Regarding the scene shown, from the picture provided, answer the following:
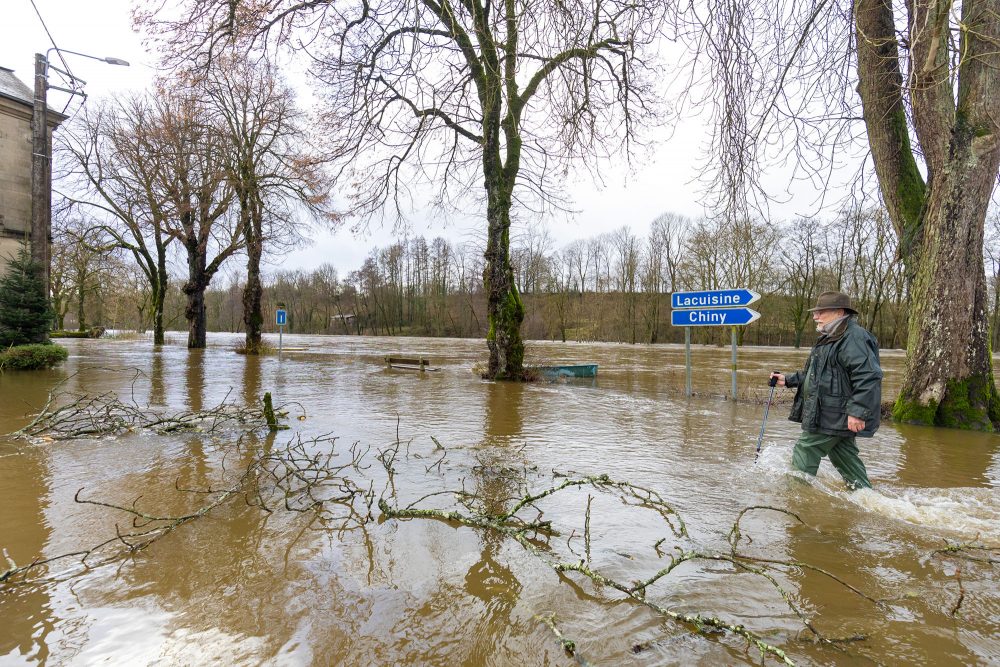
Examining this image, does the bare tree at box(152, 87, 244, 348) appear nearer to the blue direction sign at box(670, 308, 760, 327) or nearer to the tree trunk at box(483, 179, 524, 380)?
the tree trunk at box(483, 179, 524, 380)

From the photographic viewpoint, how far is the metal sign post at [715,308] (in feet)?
30.3

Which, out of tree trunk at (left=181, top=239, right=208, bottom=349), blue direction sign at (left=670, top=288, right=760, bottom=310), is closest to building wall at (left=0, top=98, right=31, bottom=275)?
tree trunk at (left=181, top=239, right=208, bottom=349)

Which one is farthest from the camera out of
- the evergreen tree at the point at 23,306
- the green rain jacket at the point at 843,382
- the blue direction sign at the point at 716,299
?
the evergreen tree at the point at 23,306

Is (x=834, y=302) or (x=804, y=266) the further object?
(x=804, y=266)

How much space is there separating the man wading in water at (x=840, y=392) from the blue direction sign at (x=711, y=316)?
5.04 metres

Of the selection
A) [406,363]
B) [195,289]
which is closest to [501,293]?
[406,363]

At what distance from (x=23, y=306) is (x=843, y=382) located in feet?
63.1

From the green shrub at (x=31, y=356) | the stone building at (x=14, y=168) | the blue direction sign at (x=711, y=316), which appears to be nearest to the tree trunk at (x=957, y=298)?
the blue direction sign at (x=711, y=316)

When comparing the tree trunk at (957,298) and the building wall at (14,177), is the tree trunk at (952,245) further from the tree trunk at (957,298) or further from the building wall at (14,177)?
the building wall at (14,177)

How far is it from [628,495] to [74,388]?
11.6 m

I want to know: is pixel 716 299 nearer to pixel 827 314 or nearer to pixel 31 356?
pixel 827 314

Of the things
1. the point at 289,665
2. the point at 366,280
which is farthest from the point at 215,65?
the point at 366,280

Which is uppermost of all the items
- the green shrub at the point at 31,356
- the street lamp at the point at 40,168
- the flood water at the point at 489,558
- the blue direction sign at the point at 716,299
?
the street lamp at the point at 40,168

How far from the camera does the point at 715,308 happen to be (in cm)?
973
